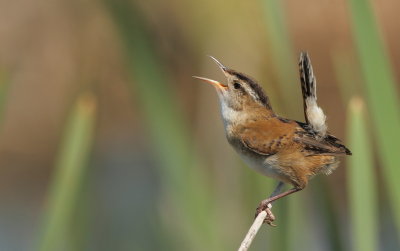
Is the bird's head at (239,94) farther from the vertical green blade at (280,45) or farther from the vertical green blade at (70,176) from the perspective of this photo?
the vertical green blade at (70,176)

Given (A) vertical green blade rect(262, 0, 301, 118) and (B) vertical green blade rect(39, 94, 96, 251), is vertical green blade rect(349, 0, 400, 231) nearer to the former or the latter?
(A) vertical green blade rect(262, 0, 301, 118)

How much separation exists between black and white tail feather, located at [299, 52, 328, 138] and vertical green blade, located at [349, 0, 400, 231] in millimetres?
409

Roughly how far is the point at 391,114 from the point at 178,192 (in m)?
0.76

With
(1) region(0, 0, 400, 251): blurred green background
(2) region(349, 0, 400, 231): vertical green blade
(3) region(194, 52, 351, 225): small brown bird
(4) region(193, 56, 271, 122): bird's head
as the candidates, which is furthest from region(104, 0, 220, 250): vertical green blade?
(2) region(349, 0, 400, 231): vertical green blade

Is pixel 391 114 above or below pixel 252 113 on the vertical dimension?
below

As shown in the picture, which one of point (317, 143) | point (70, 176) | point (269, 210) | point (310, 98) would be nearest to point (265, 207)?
point (269, 210)

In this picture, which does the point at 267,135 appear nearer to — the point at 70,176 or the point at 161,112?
the point at 161,112

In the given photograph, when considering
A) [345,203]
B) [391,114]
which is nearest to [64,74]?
[345,203]

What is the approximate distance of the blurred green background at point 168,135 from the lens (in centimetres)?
209

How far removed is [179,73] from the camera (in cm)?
813

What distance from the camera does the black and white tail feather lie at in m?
2.35

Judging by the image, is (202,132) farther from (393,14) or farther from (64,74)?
(393,14)

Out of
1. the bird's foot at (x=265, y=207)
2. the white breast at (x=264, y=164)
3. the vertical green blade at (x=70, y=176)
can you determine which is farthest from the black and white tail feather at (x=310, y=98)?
the vertical green blade at (x=70, y=176)

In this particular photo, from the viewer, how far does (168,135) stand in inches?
93.5
